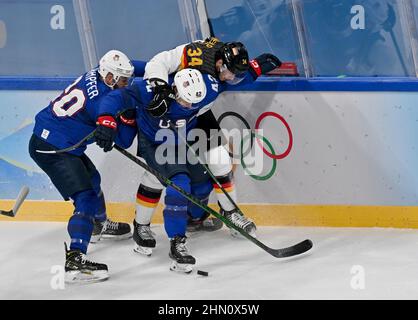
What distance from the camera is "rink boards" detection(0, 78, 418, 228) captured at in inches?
214

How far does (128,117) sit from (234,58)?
0.65 m

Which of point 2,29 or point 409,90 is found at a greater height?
point 2,29

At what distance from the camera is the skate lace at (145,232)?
205 inches

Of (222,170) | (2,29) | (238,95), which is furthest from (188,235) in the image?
(2,29)

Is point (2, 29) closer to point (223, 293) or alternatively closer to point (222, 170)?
point (222, 170)

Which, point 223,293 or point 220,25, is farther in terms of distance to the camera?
point 220,25

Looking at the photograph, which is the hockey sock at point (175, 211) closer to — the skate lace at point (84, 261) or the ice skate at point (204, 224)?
the skate lace at point (84, 261)

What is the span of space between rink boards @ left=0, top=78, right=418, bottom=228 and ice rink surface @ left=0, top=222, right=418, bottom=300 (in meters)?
0.12

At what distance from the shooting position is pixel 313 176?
554 cm

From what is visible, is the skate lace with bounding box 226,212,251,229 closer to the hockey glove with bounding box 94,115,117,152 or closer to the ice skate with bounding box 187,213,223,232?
the ice skate with bounding box 187,213,223,232

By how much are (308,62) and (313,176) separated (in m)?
0.64

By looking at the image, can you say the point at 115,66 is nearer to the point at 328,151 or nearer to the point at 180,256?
the point at 180,256

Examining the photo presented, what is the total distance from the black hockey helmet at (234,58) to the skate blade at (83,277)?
47.2 inches

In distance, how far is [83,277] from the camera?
15.5 ft
